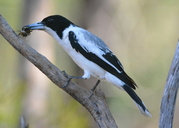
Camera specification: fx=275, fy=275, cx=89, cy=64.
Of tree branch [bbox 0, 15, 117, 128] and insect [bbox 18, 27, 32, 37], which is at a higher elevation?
insect [bbox 18, 27, 32, 37]

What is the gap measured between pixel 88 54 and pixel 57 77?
1.21 feet

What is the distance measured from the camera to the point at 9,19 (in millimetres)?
4574

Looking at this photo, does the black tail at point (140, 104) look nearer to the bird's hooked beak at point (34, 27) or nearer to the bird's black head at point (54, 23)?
the bird's black head at point (54, 23)

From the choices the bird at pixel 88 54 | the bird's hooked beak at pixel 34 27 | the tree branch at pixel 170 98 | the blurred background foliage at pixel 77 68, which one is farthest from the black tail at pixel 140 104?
the blurred background foliage at pixel 77 68

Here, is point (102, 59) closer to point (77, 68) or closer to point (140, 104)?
point (140, 104)

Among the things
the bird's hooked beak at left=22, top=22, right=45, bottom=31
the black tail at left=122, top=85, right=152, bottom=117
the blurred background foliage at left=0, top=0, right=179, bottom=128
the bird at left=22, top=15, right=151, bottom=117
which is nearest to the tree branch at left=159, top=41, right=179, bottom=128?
the black tail at left=122, top=85, right=152, bottom=117

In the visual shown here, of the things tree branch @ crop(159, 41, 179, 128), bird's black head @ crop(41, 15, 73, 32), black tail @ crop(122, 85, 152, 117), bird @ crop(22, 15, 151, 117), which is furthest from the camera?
bird's black head @ crop(41, 15, 73, 32)

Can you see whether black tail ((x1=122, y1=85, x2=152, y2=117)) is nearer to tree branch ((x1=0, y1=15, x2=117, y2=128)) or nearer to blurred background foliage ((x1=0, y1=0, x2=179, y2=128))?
tree branch ((x1=0, y1=15, x2=117, y2=128))

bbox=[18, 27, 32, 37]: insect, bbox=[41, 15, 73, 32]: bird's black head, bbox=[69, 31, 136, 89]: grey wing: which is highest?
bbox=[41, 15, 73, 32]: bird's black head

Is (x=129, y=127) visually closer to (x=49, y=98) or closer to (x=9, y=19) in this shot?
(x=49, y=98)

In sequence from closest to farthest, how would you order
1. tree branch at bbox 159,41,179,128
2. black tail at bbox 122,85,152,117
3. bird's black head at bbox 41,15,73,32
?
tree branch at bbox 159,41,179,128
black tail at bbox 122,85,152,117
bird's black head at bbox 41,15,73,32

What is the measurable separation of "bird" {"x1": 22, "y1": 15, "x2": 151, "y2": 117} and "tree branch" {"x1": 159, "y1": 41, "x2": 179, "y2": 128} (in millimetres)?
317

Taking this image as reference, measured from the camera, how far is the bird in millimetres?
2371

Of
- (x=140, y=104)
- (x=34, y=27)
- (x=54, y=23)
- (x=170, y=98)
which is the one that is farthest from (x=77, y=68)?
(x=170, y=98)
